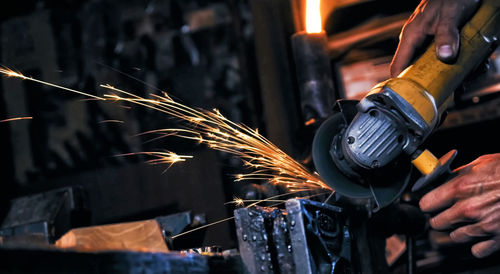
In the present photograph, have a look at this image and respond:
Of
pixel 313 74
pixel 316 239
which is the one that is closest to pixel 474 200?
pixel 316 239

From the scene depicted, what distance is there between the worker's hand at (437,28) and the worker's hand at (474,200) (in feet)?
1.72

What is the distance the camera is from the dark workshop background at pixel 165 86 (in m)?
3.12

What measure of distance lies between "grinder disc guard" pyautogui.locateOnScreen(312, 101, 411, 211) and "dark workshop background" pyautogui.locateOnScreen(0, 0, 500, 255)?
704mm

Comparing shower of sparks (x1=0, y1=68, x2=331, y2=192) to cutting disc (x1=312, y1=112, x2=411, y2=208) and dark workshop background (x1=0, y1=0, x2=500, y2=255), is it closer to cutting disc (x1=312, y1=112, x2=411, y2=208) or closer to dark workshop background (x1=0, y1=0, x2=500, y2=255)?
dark workshop background (x1=0, y1=0, x2=500, y2=255)

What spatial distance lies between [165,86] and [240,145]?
1.16 meters

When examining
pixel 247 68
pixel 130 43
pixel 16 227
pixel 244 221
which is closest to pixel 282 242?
pixel 244 221

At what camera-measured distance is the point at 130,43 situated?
3.73 meters

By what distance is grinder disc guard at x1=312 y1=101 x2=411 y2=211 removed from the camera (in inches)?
72.7

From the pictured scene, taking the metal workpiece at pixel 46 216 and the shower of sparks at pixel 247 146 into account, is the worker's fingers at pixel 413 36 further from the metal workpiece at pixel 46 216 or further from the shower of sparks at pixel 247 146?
the metal workpiece at pixel 46 216

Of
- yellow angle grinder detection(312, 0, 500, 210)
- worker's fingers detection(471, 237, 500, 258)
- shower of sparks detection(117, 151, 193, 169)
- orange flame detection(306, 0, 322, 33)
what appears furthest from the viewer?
shower of sparks detection(117, 151, 193, 169)

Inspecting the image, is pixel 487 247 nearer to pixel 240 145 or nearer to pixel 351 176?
pixel 351 176

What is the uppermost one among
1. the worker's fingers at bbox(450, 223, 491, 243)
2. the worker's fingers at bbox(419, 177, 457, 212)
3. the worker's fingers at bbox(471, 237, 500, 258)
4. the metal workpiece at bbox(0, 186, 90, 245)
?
the metal workpiece at bbox(0, 186, 90, 245)

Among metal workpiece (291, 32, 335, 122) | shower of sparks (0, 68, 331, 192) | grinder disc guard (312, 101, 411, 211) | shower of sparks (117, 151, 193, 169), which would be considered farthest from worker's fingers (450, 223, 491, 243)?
shower of sparks (117, 151, 193, 169)

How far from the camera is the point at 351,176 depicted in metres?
1.85
